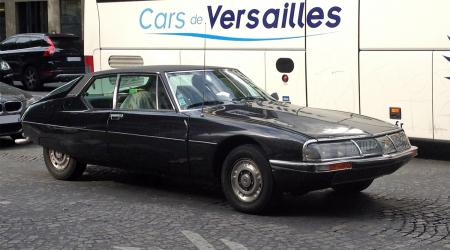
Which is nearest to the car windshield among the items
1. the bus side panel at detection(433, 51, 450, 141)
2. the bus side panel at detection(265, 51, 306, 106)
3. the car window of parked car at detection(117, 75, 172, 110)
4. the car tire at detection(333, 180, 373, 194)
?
the car window of parked car at detection(117, 75, 172, 110)

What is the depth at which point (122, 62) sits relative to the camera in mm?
11516

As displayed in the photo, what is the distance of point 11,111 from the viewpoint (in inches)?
431

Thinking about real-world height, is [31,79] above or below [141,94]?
above

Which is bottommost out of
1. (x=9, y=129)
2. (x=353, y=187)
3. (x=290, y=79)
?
(x=353, y=187)

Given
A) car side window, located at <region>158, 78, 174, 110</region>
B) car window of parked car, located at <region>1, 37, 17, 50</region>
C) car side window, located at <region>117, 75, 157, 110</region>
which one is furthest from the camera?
car window of parked car, located at <region>1, 37, 17, 50</region>

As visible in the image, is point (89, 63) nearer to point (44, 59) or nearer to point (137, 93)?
point (137, 93)

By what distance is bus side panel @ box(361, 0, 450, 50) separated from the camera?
825cm

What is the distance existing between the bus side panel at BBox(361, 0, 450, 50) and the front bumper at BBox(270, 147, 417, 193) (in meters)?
3.04

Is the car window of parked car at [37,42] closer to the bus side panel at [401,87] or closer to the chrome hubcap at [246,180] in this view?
the bus side panel at [401,87]

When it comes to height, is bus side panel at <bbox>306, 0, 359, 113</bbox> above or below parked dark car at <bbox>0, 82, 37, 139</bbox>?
above

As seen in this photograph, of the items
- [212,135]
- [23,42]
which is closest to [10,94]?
[212,135]

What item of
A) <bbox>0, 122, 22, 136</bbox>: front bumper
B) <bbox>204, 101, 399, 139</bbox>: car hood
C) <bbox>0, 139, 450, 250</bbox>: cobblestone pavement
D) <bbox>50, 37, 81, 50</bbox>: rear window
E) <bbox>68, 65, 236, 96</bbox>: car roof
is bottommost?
<bbox>0, 139, 450, 250</bbox>: cobblestone pavement

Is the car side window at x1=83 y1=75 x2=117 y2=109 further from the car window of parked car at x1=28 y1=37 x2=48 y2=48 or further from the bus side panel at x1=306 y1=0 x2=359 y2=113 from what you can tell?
the car window of parked car at x1=28 y1=37 x2=48 y2=48

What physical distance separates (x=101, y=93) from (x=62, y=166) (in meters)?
1.11
